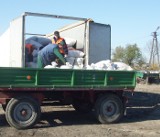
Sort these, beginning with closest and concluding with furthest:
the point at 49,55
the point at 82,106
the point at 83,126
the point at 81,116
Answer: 1. the point at 83,126
2. the point at 49,55
3. the point at 82,106
4. the point at 81,116

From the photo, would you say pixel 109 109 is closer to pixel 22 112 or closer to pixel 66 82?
pixel 66 82

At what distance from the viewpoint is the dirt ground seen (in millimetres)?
8859

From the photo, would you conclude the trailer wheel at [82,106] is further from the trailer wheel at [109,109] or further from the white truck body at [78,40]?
the white truck body at [78,40]

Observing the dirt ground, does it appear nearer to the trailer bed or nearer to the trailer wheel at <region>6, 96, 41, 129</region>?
the trailer wheel at <region>6, 96, 41, 129</region>

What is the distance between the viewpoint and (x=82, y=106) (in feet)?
37.3

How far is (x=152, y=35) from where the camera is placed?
182 feet

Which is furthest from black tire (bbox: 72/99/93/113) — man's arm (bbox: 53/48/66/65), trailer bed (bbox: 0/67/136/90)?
man's arm (bbox: 53/48/66/65)

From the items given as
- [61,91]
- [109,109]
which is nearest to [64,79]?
[61,91]

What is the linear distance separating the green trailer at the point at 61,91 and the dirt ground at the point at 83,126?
31 cm

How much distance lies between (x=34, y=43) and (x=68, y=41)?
128cm

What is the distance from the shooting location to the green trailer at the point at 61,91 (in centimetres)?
905

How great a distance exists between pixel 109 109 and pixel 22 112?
2622 mm

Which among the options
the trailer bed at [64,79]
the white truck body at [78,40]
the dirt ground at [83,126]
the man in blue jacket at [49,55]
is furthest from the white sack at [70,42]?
the dirt ground at [83,126]

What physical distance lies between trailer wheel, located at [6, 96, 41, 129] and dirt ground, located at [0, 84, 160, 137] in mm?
180
